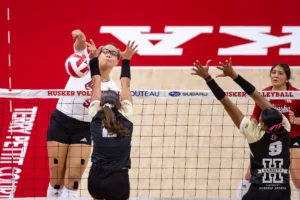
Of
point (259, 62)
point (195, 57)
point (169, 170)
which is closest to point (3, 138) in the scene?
point (169, 170)

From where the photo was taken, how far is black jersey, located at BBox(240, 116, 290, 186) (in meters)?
7.77

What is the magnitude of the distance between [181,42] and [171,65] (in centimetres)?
57

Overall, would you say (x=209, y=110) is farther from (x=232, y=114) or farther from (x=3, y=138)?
(x=232, y=114)

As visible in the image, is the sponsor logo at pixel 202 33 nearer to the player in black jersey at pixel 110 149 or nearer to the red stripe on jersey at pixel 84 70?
the red stripe on jersey at pixel 84 70

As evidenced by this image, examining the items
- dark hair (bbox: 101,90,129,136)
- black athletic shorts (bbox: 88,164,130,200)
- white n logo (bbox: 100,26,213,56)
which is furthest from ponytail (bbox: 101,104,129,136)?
white n logo (bbox: 100,26,213,56)

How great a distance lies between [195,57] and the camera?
1405 cm

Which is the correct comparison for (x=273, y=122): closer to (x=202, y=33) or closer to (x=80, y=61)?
(x=80, y=61)

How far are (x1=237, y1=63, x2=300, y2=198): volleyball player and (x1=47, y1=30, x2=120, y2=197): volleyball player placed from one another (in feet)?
6.05

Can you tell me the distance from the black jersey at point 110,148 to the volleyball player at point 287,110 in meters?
2.15

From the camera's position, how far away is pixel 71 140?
9.76 meters

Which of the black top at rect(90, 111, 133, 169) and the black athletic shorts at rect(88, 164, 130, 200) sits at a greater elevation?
the black top at rect(90, 111, 133, 169)

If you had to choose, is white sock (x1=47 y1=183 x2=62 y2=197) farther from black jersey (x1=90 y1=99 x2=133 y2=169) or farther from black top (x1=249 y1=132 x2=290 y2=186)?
black top (x1=249 y1=132 x2=290 y2=186)

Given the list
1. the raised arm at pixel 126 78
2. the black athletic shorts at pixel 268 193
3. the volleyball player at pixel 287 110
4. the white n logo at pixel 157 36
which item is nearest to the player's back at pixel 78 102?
the raised arm at pixel 126 78

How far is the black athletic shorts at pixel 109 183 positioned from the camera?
813cm
